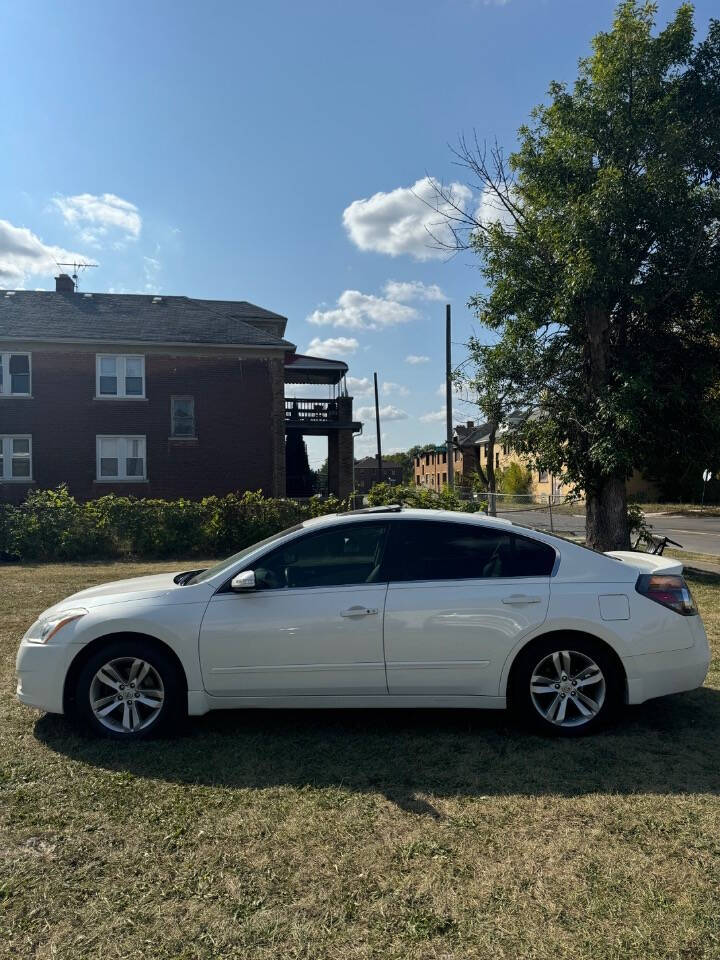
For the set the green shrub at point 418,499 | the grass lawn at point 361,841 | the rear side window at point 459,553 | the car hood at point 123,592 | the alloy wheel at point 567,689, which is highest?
the green shrub at point 418,499

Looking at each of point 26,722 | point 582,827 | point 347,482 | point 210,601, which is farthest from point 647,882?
point 347,482

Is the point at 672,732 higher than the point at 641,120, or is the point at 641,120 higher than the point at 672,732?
the point at 641,120

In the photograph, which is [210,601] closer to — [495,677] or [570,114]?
[495,677]

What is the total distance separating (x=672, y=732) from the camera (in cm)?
450

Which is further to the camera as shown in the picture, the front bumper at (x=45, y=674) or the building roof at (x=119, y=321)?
the building roof at (x=119, y=321)

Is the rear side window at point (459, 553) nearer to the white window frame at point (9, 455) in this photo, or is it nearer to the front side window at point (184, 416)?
the front side window at point (184, 416)

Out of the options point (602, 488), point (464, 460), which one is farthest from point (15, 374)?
point (464, 460)

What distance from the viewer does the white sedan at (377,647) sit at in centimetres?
427

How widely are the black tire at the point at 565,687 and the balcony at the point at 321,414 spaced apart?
24.9 m

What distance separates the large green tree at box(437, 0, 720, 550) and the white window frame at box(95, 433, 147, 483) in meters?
16.5

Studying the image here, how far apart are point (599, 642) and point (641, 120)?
373 inches

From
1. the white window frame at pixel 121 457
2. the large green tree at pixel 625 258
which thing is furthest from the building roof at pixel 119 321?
the large green tree at pixel 625 258

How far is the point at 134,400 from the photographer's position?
2464 cm

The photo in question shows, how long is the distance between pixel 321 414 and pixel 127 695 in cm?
2544
